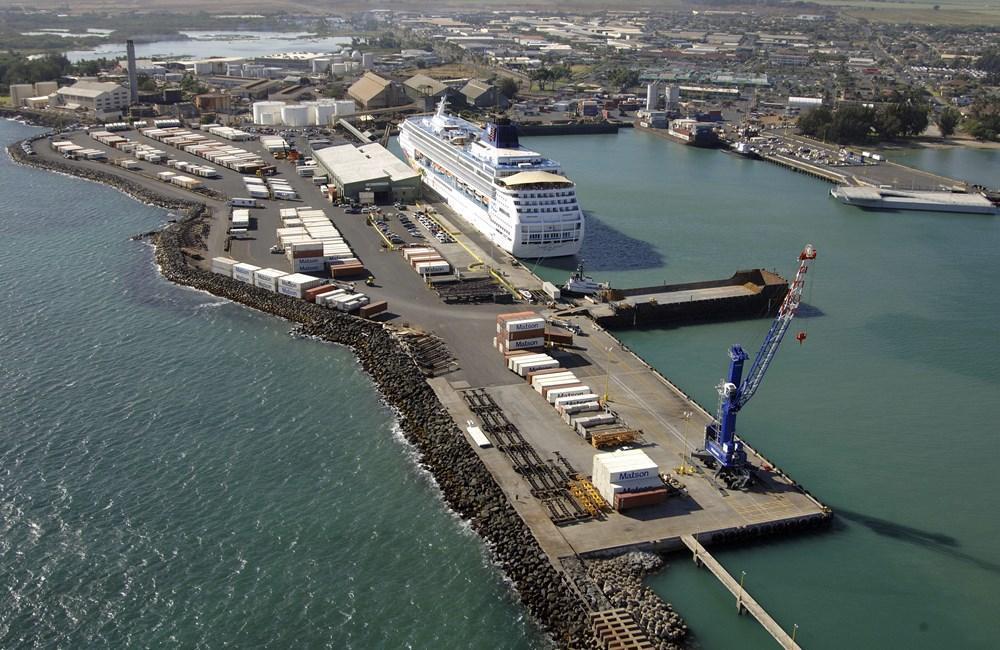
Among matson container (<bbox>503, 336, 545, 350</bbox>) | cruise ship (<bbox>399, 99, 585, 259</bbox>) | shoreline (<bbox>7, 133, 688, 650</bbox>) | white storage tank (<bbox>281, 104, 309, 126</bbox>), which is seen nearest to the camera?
shoreline (<bbox>7, 133, 688, 650</bbox>)

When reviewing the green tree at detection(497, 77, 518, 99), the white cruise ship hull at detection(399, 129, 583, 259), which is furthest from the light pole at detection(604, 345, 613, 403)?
the green tree at detection(497, 77, 518, 99)

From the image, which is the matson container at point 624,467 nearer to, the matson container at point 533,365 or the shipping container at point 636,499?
the shipping container at point 636,499

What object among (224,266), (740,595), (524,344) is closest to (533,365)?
(524,344)

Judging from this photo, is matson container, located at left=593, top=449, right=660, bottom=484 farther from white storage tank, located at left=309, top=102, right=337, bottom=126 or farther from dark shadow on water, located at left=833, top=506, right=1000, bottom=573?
white storage tank, located at left=309, top=102, right=337, bottom=126

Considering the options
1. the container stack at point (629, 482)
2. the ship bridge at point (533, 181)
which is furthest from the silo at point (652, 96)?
the container stack at point (629, 482)

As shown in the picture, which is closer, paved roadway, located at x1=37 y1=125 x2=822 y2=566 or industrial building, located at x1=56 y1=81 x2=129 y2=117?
paved roadway, located at x1=37 y1=125 x2=822 y2=566
